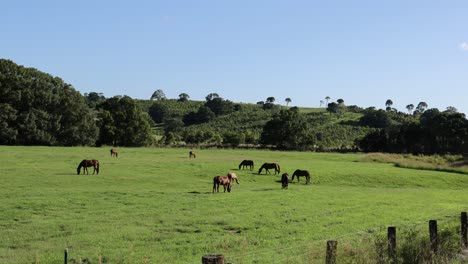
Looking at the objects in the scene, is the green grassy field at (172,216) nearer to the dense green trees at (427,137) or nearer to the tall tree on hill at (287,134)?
the tall tree on hill at (287,134)

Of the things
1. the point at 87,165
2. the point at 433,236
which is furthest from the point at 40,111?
the point at 433,236

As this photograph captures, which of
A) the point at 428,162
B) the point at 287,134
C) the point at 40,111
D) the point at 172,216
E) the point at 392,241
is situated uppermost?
the point at 40,111

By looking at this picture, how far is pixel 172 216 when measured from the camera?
22141mm

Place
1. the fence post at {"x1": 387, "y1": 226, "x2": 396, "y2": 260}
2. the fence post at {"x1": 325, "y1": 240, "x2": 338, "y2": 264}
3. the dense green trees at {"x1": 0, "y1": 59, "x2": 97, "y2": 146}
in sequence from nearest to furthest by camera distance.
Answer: the fence post at {"x1": 325, "y1": 240, "x2": 338, "y2": 264} → the fence post at {"x1": 387, "y1": 226, "x2": 396, "y2": 260} → the dense green trees at {"x1": 0, "y1": 59, "x2": 97, "y2": 146}

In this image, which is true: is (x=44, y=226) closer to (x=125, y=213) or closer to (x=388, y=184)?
(x=125, y=213)

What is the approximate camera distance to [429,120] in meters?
111

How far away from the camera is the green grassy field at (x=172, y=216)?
51.9ft

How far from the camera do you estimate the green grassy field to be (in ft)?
51.9

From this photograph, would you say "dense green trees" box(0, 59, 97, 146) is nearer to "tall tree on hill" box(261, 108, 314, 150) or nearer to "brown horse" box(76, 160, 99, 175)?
"tall tree on hill" box(261, 108, 314, 150)

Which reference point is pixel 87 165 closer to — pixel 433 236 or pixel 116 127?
pixel 433 236

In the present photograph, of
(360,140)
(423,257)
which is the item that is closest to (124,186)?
(423,257)

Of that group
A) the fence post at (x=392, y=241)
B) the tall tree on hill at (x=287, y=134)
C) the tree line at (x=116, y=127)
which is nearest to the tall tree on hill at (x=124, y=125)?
the tree line at (x=116, y=127)

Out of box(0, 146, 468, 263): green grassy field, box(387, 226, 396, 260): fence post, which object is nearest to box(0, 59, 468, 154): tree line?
box(0, 146, 468, 263): green grassy field

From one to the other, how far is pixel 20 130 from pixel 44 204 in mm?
65808
